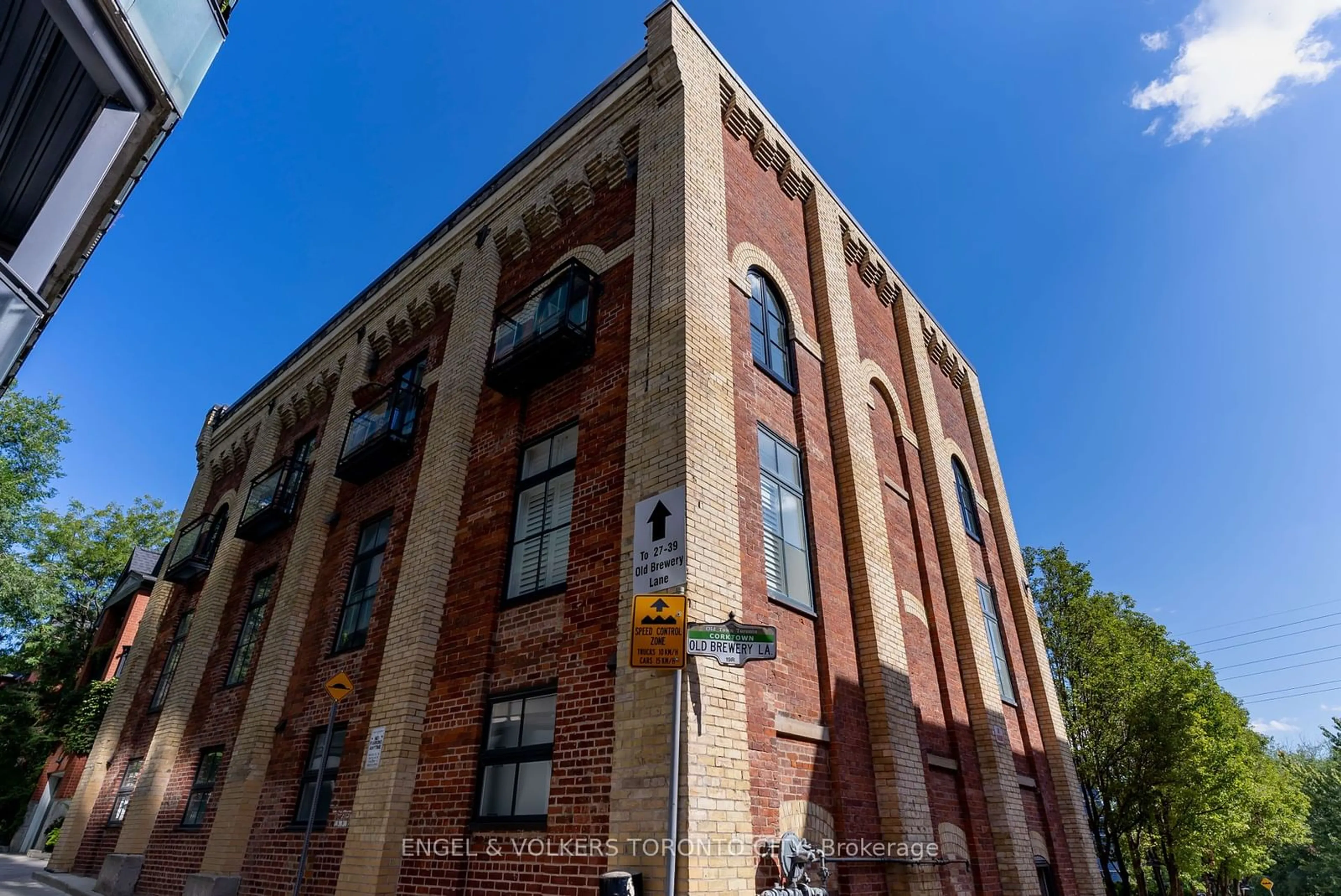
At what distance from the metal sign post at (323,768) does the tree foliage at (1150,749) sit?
21.1m

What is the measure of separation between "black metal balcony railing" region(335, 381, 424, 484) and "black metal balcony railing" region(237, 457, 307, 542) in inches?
94.5

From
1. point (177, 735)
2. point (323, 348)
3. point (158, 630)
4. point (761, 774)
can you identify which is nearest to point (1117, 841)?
point (761, 774)

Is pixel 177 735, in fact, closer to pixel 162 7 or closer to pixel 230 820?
pixel 230 820

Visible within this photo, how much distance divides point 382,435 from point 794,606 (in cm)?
788

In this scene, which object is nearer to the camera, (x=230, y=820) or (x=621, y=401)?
(x=621, y=401)

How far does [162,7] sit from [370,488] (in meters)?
9.49

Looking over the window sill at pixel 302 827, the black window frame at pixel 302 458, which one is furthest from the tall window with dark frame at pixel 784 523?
the black window frame at pixel 302 458

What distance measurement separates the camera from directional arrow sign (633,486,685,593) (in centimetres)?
627

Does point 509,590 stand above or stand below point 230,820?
above

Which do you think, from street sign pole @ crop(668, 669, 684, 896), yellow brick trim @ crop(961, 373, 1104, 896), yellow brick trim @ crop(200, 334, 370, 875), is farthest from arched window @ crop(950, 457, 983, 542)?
yellow brick trim @ crop(200, 334, 370, 875)

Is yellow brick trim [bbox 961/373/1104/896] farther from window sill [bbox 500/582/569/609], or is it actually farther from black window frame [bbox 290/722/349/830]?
black window frame [bbox 290/722/349/830]

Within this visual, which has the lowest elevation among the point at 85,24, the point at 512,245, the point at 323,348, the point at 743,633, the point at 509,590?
the point at 743,633

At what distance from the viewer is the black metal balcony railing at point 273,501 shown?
14602 mm

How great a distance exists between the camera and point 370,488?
12.7m
